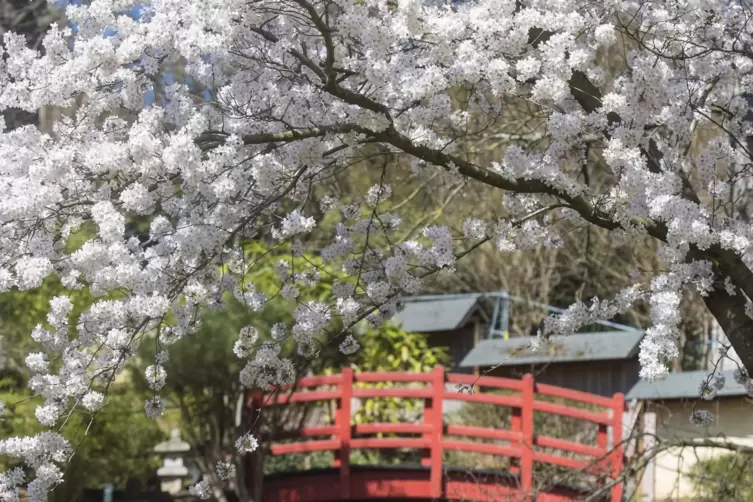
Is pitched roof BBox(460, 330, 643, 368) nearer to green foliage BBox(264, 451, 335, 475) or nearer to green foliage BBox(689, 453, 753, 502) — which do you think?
green foliage BBox(264, 451, 335, 475)

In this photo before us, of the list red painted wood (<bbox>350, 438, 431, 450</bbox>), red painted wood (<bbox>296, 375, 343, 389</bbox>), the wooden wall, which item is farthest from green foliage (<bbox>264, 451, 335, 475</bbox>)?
the wooden wall

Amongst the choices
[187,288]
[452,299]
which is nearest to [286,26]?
[187,288]

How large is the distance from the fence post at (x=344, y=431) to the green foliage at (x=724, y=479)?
3.22m

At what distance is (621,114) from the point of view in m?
4.12

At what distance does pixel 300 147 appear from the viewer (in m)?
4.11

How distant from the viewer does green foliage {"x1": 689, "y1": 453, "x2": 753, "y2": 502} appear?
5.47 metres

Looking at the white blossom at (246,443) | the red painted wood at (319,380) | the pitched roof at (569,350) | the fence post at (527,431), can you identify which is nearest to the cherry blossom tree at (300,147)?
the white blossom at (246,443)

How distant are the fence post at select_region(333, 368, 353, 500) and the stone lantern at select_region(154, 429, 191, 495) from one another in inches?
97.9

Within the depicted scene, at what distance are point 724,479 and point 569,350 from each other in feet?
22.0

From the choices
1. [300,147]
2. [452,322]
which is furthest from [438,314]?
[300,147]

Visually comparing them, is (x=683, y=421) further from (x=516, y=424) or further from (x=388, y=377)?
(x=388, y=377)

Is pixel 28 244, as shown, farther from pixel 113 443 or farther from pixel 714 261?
pixel 113 443

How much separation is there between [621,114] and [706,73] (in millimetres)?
841

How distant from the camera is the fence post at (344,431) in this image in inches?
398
